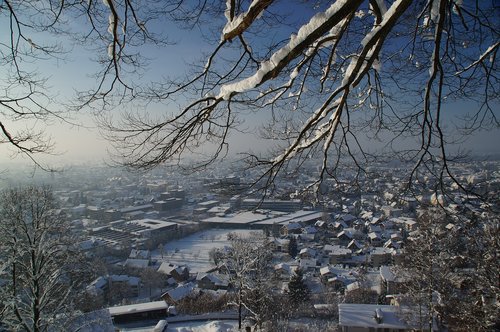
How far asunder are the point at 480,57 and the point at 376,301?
55.4ft

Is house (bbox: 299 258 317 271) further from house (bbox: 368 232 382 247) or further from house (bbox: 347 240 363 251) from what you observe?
house (bbox: 368 232 382 247)

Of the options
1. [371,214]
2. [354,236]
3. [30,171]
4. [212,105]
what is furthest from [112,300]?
[371,214]

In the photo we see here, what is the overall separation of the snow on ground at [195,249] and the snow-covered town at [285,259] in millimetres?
201

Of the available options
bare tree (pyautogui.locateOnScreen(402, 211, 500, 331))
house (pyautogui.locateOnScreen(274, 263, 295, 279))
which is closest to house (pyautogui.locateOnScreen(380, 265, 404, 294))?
bare tree (pyautogui.locateOnScreen(402, 211, 500, 331))

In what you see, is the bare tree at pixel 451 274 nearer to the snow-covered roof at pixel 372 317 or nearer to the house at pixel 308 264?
the snow-covered roof at pixel 372 317

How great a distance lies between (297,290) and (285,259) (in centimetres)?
1108

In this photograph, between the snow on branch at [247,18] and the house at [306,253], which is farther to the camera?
the house at [306,253]

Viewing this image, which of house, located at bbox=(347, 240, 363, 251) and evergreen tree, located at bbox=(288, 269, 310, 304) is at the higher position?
evergreen tree, located at bbox=(288, 269, 310, 304)

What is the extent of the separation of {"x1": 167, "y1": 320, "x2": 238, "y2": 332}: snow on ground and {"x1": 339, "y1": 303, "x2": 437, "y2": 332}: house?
431 centimetres

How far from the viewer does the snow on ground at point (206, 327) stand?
1153 cm

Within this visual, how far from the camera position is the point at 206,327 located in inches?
470

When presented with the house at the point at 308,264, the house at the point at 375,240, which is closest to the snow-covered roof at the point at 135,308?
the house at the point at 308,264

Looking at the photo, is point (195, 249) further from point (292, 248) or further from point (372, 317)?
point (372, 317)

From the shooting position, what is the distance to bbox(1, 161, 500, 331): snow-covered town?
10.9 feet
